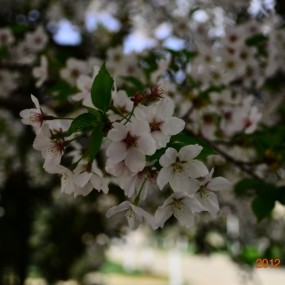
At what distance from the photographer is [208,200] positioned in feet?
3.55

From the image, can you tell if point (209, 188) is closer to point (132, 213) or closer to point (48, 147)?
point (132, 213)

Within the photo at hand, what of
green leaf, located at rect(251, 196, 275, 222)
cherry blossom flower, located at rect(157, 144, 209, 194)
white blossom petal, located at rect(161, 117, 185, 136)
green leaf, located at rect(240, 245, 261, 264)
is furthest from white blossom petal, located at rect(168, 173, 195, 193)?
green leaf, located at rect(240, 245, 261, 264)

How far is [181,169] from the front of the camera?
3.30 feet

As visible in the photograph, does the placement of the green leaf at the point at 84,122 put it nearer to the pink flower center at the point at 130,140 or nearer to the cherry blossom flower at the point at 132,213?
the pink flower center at the point at 130,140

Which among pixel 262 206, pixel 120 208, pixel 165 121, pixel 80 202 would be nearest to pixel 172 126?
pixel 165 121

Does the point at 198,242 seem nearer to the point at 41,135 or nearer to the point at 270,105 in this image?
the point at 270,105

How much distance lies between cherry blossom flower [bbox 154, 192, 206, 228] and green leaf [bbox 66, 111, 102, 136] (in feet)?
0.82

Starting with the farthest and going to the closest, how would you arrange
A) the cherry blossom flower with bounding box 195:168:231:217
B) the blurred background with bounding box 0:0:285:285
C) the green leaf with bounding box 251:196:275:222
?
the blurred background with bounding box 0:0:285:285, the green leaf with bounding box 251:196:275:222, the cherry blossom flower with bounding box 195:168:231:217

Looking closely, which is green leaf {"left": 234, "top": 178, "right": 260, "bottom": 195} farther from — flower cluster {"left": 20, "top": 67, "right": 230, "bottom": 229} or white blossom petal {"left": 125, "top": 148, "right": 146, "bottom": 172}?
white blossom petal {"left": 125, "top": 148, "right": 146, "bottom": 172}

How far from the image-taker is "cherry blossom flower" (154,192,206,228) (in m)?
1.02

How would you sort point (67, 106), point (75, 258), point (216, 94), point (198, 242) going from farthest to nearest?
1. point (75, 258)
2. point (198, 242)
3. point (67, 106)
4. point (216, 94)

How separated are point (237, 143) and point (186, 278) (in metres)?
12.8

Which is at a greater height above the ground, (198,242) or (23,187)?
(23,187)

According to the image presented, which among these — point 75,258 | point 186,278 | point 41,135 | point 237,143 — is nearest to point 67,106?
point 237,143
